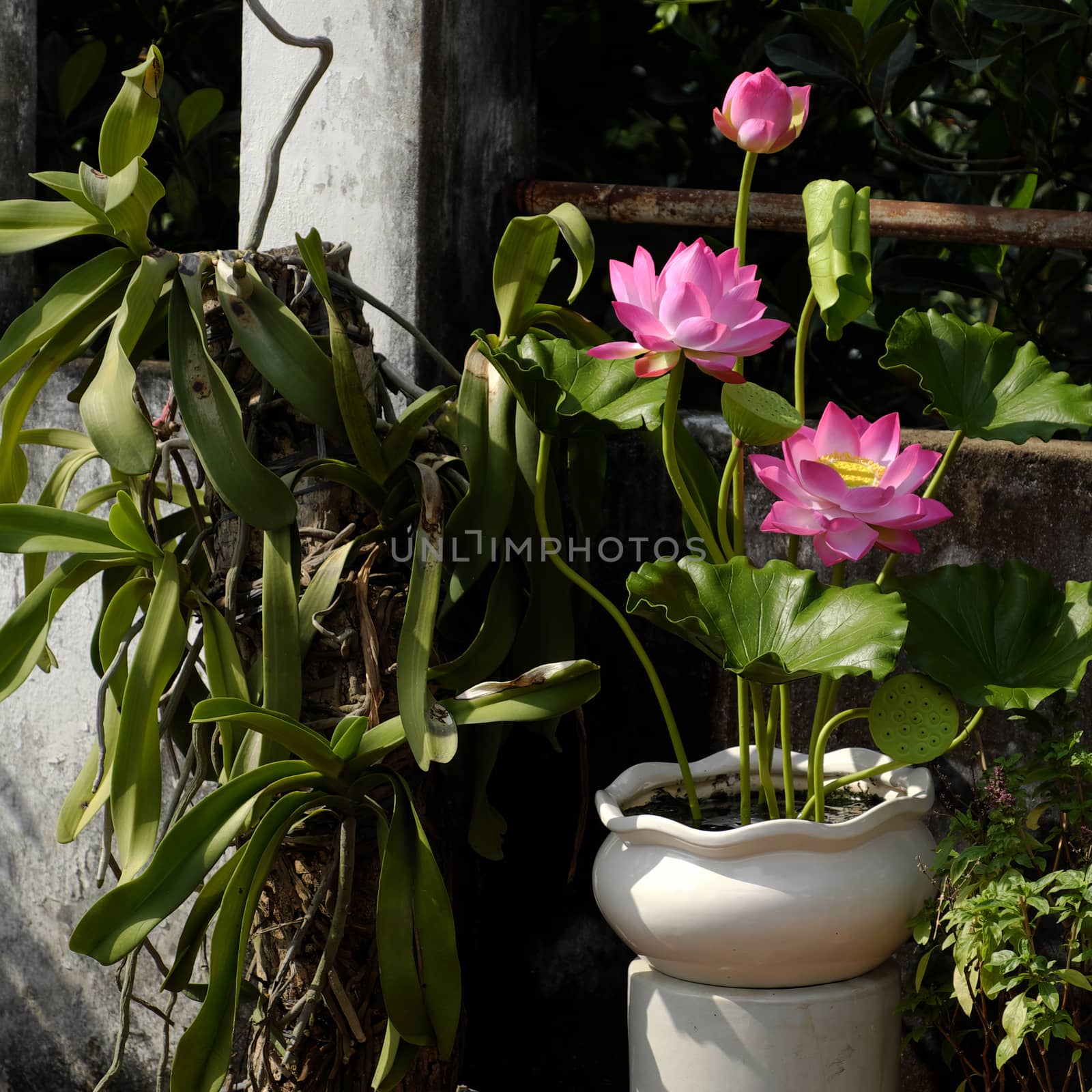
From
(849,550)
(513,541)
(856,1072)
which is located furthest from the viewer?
(513,541)

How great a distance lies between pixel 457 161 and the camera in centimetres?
169

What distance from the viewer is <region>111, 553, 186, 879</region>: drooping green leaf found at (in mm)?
1281

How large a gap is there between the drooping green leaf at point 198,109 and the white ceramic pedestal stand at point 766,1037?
5.26 ft

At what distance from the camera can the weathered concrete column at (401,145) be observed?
5.33ft

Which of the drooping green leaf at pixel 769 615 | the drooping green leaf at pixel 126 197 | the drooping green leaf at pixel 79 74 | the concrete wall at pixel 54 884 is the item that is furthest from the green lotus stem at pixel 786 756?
the drooping green leaf at pixel 79 74

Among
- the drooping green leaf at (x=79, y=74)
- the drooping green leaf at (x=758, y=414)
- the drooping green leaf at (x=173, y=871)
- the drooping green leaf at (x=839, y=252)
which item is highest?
the drooping green leaf at (x=79, y=74)

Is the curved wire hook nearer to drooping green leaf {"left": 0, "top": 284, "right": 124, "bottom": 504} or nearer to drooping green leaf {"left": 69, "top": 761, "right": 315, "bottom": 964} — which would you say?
drooping green leaf {"left": 0, "top": 284, "right": 124, "bottom": 504}

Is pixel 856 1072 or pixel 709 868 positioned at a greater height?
pixel 709 868

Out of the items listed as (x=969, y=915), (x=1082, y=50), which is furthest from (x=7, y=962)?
(x=1082, y=50)

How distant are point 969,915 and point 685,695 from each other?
558 mm

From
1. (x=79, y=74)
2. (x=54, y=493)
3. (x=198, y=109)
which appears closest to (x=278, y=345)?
(x=54, y=493)

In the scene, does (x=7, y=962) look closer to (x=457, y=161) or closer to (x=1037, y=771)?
(x=457, y=161)

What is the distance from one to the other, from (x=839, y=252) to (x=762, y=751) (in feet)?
1.69

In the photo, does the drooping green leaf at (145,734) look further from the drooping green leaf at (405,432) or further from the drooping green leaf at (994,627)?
the drooping green leaf at (994,627)
